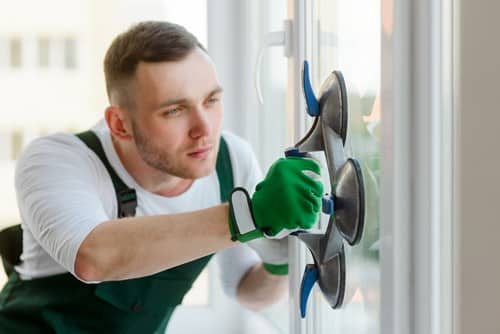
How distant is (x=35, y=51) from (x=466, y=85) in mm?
2491

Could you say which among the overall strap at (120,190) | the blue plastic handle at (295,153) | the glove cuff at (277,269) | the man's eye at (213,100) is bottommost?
the glove cuff at (277,269)

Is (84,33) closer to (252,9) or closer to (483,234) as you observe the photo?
(252,9)

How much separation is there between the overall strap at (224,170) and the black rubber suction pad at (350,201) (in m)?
0.63

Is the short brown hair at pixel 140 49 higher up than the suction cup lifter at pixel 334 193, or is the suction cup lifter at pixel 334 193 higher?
the short brown hair at pixel 140 49

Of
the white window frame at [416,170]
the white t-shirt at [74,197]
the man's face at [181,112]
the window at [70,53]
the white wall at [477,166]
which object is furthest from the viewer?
the window at [70,53]

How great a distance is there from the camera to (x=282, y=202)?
1.09 metres

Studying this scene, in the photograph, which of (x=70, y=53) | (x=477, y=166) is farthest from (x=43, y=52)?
(x=477, y=166)

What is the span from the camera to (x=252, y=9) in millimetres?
2021

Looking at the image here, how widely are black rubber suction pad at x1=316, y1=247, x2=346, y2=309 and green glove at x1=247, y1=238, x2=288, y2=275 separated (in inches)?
15.6

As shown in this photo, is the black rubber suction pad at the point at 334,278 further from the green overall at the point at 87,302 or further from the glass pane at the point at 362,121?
the green overall at the point at 87,302

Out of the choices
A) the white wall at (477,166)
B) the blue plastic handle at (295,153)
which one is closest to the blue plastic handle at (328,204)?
the blue plastic handle at (295,153)

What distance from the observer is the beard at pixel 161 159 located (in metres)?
1.47

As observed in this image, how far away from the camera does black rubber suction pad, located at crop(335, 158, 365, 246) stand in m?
0.94

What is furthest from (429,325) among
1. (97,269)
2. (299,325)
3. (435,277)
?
(97,269)
